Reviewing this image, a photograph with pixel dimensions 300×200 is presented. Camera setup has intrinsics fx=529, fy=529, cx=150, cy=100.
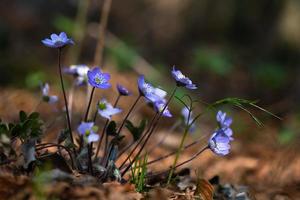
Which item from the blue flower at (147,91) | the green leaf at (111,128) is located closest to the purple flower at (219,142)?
the blue flower at (147,91)

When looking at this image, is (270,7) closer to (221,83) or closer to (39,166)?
(221,83)

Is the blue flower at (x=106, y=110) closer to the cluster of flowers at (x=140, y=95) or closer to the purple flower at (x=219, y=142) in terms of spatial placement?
the cluster of flowers at (x=140, y=95)

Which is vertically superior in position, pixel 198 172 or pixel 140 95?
pixel 140 95

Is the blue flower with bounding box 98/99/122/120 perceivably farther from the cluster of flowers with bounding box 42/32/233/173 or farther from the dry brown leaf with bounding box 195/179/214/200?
the dry brown leaf with bounding box 195/179/214/200

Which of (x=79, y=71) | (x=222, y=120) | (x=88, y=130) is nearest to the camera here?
(x=88, y=130)

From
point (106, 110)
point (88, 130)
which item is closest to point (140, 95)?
Answer: point (106, 110)

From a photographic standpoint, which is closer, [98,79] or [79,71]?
[98,79]

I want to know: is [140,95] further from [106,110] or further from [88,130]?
[88,130]
